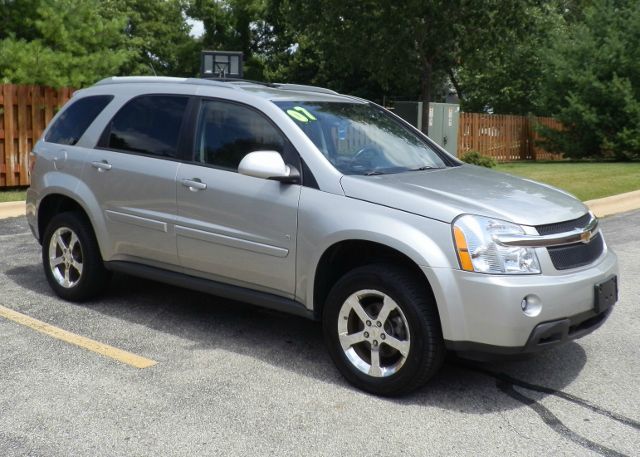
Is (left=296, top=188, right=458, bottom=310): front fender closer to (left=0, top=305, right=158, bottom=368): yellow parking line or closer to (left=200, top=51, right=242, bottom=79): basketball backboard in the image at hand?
(left=0, top=305, right=158, bottom=368): yellow parking line

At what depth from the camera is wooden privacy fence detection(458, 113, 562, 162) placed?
25.0 m

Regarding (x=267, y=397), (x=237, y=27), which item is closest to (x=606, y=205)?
(x=267, y=397)

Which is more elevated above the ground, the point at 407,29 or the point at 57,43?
the point at 407,29

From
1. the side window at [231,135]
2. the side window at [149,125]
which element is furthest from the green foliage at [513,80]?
the side window at [231,135]

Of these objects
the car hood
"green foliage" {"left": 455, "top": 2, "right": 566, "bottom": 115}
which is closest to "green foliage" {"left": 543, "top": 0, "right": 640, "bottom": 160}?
"green foliage" {"left": 455, "top": 2, "right": 566, "bottom": 115}

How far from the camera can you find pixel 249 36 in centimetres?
4356

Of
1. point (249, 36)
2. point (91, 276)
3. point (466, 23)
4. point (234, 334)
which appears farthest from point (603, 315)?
point (249, 36)

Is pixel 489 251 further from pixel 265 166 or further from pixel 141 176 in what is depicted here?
pixel 141 176

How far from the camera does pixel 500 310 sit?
158 inches

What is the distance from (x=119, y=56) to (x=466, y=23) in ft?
43.3

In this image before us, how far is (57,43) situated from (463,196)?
11.9m

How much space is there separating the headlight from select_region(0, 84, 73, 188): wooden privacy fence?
413 inches

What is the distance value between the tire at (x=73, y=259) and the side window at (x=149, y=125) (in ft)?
2.35

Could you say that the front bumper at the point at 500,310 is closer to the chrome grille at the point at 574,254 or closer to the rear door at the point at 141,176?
the chrome grille at the point at 574,254
